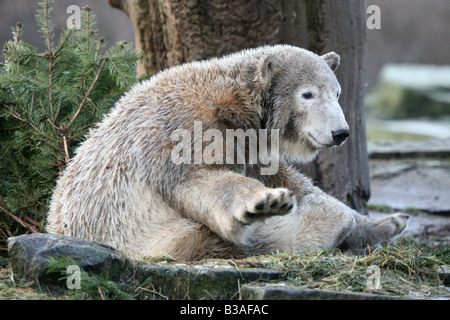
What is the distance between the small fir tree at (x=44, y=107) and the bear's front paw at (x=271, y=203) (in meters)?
2.49

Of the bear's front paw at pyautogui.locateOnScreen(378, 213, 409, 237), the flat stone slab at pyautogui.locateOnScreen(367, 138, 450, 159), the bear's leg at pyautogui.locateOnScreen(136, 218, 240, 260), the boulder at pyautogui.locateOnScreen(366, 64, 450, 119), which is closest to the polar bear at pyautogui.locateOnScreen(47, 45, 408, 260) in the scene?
the bear's leg at pyautogui.locateOnScreen(136, 218, 240, 260)

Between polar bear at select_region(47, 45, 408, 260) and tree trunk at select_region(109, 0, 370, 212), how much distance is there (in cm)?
136

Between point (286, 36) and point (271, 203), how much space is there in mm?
3083

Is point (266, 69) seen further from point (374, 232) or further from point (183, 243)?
point (374, 232)

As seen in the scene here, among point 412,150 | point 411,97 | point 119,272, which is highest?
point 411,97

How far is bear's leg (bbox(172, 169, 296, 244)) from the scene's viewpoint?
4027 millimetres

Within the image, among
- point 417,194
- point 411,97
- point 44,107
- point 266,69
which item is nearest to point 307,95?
point 266,69

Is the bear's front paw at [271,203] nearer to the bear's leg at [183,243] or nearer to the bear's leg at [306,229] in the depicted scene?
the bear's leg at [183,243]

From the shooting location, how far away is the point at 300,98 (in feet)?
16.3

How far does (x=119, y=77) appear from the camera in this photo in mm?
5930

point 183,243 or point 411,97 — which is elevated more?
point 411,97

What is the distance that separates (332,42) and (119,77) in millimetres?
2524
